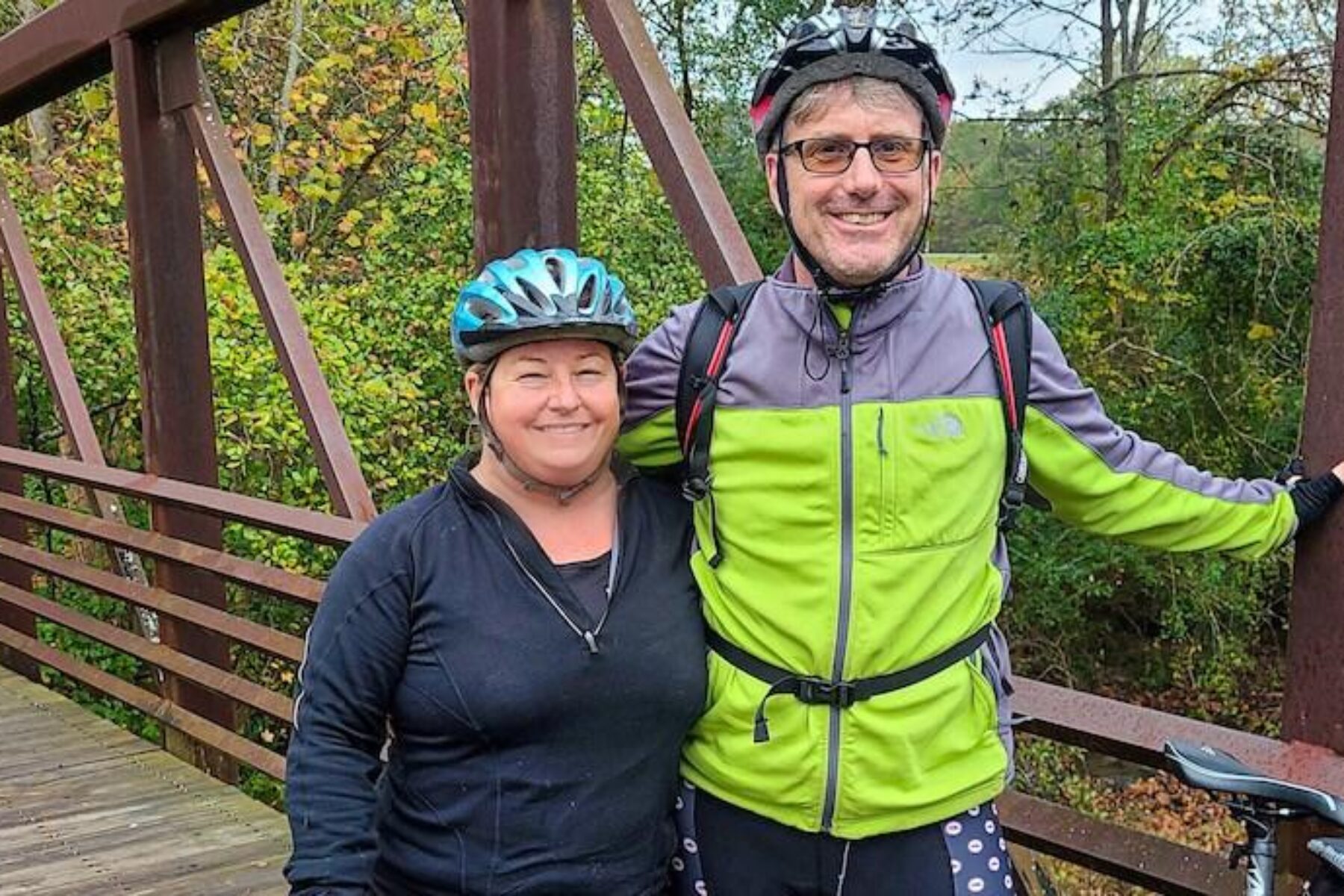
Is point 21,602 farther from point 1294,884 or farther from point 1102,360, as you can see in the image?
point 1102,360

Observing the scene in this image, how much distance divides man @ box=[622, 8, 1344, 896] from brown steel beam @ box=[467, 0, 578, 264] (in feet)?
4.17

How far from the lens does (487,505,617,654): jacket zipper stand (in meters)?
1.88

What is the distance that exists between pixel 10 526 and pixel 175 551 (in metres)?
2.61

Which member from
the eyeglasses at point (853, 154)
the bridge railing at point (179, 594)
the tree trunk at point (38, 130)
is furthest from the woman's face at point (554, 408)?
the tree trunk at point (38, 130)

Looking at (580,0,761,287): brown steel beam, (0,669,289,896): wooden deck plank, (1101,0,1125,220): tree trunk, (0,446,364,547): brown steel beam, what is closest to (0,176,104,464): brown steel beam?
(0,446,364,547): brown steel beam

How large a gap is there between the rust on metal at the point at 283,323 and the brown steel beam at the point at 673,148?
128cm

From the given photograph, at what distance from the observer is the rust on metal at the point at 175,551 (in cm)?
415

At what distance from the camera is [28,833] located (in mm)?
4391

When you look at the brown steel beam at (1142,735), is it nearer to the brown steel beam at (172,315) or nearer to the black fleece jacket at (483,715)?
the black fleece jacket at (483,715)

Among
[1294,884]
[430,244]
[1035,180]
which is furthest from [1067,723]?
[1035,180]

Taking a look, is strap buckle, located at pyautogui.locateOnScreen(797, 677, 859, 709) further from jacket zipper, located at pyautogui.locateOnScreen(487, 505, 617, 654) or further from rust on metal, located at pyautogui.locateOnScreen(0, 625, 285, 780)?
rust on metal, located at pyautogui.locateOnScreen(0, 625, 285, 780)

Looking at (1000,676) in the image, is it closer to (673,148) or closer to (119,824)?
(673,148)

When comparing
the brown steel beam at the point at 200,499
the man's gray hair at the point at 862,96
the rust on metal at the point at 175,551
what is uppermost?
the man's gray hair at the point at 862,96

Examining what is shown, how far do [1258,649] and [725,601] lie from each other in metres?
11.6
